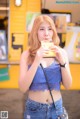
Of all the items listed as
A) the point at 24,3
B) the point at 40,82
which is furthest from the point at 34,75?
the point at 24,3

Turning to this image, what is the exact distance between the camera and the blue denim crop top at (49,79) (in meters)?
1.69

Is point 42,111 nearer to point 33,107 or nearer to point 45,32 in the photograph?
point 33,107

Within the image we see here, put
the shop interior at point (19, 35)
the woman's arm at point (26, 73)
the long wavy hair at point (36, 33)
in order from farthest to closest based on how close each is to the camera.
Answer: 1. the shop interior at point (19, 35)
2. the long wavy hair at point (36, 33)
3. the woman's arm at point (26, 73)

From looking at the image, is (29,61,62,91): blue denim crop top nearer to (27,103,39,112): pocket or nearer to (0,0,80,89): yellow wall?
(27,103,39,112): pocket

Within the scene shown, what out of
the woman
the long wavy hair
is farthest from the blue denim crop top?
the long wavy hair

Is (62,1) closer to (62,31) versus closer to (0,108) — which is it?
(62,31)

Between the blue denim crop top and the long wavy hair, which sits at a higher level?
the long wavy hair

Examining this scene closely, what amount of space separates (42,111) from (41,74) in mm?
219

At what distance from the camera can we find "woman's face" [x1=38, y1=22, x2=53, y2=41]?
5.67 ft

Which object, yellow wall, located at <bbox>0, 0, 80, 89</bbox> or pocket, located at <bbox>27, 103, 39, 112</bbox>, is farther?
yellow wall, located at <bbox>0, 0, 80, 89</bbox>

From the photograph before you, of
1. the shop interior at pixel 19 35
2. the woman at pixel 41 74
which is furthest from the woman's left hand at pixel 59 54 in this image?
the shop interior at pixel 19 35

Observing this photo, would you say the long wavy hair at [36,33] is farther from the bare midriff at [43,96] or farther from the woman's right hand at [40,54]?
the bare midriff at [43,96]

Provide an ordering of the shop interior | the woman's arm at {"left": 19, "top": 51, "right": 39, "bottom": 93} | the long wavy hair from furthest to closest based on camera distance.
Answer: the shop interior → the long wavy hair → the woman's arm at {"left": 19, "top": 51, "right": 39, "bottom": 93}

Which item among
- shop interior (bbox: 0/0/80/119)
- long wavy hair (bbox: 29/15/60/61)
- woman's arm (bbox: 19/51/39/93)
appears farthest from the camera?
shop interior (bbox: 0/0/80/119)
